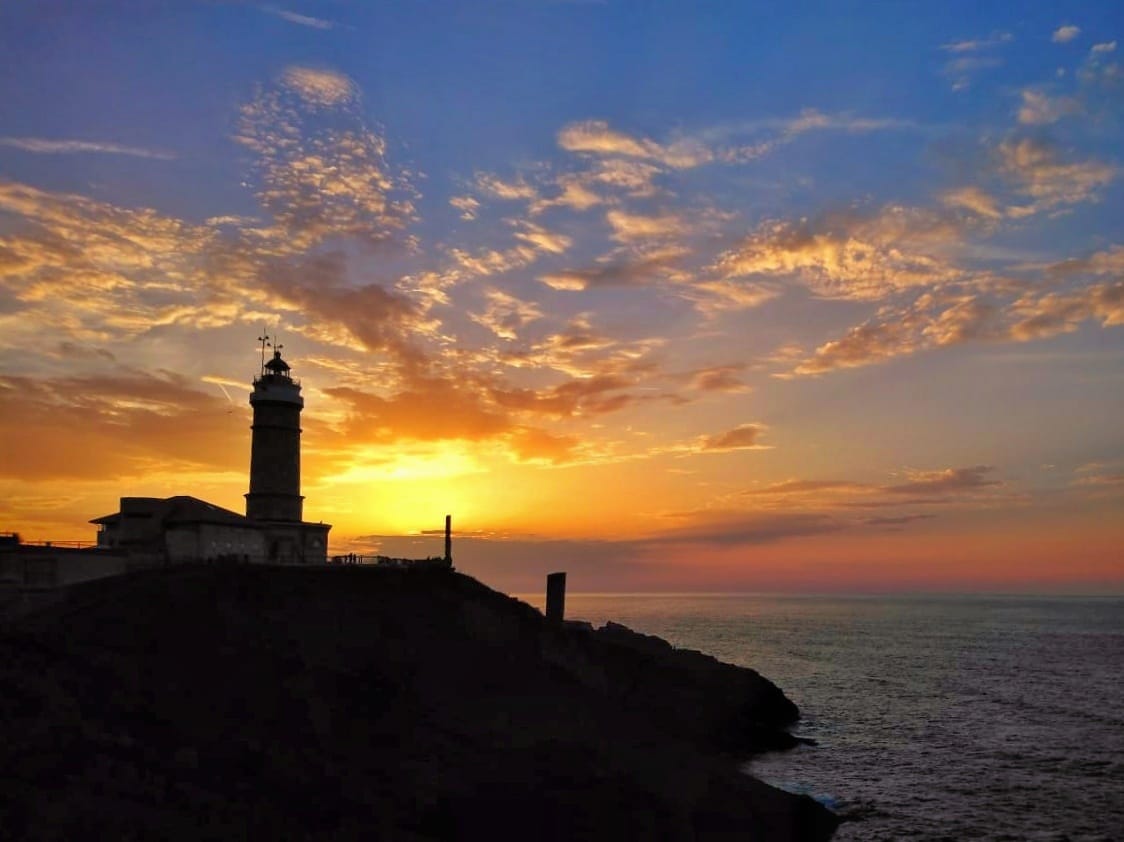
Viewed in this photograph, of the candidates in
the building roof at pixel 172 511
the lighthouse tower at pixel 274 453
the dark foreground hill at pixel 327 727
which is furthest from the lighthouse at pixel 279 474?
the dark foreground hill at pixel 327 727

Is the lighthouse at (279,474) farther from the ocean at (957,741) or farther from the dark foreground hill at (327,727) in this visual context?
the ocean at (957,741)

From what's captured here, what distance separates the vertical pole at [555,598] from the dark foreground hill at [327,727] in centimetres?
347

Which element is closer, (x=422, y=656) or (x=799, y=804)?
(x=799, y=804)

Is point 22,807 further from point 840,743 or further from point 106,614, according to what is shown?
point 840,743

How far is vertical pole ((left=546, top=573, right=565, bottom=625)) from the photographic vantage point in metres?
50.6

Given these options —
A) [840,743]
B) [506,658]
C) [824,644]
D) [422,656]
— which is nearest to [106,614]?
[422,656]

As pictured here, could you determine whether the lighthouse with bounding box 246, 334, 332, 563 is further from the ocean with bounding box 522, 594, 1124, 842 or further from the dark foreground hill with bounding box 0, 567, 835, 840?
the ocean with bounding box 522, 594, 1124, 842

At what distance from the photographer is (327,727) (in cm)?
3212

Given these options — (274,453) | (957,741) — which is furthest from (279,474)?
(957,741)

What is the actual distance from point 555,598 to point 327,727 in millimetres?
21581

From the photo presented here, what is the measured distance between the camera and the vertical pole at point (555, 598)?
5057cm

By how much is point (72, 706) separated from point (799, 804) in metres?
28.3

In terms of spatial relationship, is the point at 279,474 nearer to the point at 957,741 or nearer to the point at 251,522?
the point at 251,522

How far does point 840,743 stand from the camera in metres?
53.2
